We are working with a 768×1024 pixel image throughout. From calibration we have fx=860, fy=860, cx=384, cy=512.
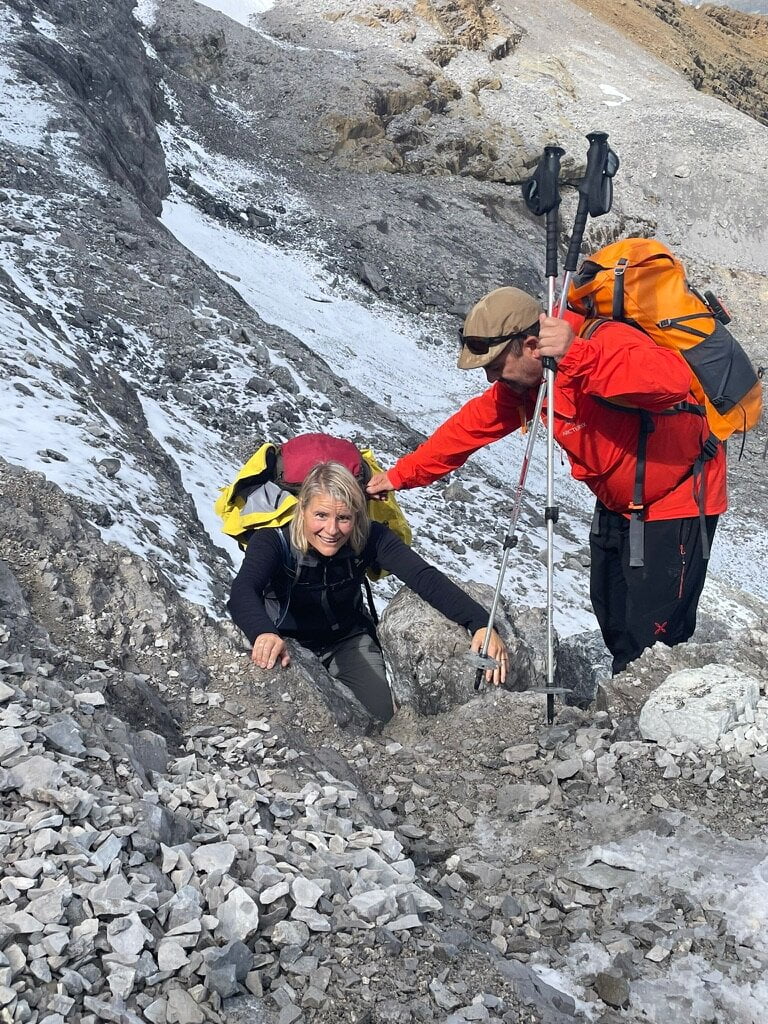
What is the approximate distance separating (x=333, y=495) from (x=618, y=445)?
1697 mm

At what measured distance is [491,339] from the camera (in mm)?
4625

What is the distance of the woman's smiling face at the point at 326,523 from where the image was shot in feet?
16.1

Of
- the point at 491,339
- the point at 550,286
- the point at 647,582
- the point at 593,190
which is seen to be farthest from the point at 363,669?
the point at 593,190

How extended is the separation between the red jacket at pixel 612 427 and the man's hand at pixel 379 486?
0.08 meters

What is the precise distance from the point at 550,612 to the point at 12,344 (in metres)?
6.49

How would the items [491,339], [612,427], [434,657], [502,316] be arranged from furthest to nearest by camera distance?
[434,657], [612,427], [491,339], [502,316]

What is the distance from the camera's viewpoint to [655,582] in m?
5.30

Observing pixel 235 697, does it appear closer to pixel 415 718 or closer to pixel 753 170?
pixel 415 718

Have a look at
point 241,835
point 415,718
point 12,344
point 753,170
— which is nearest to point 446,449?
point 415,718

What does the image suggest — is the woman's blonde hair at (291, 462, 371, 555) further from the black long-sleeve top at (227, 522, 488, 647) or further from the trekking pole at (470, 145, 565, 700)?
the trekking pole at (470, 145, 565, 700)

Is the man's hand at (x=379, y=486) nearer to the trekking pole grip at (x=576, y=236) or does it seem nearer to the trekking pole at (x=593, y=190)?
the trekking pole at (x=593, y=190)

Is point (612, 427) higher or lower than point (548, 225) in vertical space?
lower

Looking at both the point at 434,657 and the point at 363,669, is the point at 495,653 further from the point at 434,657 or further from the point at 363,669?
the point at 363,669

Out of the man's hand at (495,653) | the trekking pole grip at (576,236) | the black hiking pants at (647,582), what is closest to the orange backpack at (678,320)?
the trekking pole grip at (576,236)
